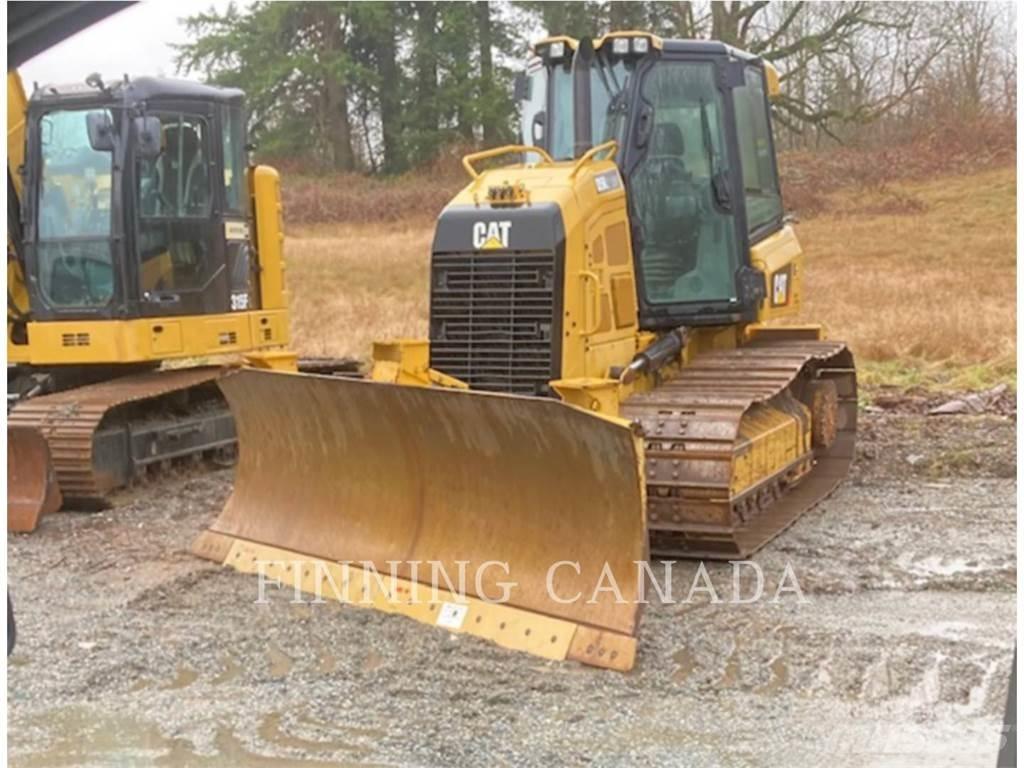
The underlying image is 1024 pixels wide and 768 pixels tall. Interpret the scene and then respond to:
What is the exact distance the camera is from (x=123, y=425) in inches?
303

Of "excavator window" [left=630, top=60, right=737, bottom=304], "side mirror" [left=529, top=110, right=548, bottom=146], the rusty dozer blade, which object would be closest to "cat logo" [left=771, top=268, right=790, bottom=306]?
"excavator window" [left=630, top=60, right=737, bottom=304]

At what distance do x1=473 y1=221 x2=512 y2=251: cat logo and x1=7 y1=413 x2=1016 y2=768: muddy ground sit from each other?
6.04ft

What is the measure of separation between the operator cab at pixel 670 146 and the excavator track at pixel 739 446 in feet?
1.29

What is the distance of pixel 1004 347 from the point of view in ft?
39.0

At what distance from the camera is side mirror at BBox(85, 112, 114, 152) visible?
7637mm

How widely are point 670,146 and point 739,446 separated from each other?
1781 millimetres

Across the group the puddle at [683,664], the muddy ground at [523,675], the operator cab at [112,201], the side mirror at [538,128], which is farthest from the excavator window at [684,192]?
the operator cab at [112,201]

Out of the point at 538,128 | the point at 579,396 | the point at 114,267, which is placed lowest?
the point at 579,396

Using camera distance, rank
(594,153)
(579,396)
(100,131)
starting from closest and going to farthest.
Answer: (579,396) → (594,153) → (100,131)

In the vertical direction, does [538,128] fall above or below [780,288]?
above

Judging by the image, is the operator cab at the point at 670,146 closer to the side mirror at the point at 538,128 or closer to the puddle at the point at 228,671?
the side mirror at the point at 538,128

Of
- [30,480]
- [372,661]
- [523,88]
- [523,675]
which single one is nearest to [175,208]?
[30,480]

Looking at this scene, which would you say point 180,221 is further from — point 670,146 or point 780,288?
point 780,288

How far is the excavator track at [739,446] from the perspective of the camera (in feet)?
18.5
